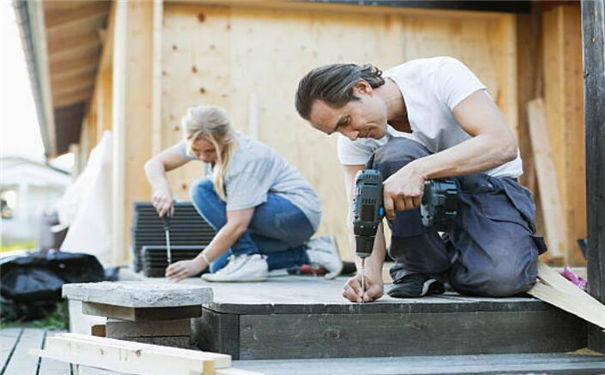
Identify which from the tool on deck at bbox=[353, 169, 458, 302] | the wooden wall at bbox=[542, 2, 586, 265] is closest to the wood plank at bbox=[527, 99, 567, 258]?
the wooden wall at bbox=[542, 2, 586, 265]

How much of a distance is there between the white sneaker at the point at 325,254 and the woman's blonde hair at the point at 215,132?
2.55ft

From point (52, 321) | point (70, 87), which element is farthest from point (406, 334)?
point (70, 87)

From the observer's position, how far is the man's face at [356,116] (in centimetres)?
237

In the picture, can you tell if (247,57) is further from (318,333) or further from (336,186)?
(318,333)

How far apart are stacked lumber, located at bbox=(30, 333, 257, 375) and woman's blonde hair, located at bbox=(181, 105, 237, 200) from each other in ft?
4.62

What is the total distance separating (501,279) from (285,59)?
12.8ft

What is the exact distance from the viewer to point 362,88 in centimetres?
240

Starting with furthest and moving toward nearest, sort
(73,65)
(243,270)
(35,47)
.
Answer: (73,65) → (35,47) → (243,270)

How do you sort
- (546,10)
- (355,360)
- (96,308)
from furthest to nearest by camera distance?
(546,10)
(96,308)
(355,360)

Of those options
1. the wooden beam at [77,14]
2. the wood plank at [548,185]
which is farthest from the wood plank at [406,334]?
the wooden beam at [77,14]

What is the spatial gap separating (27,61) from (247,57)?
2908mm

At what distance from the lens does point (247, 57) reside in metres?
5.96

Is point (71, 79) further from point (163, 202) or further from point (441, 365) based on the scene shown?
point (441, 365)

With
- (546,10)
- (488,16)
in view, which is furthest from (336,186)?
(546,10)
